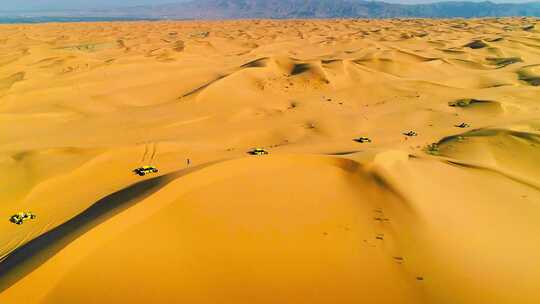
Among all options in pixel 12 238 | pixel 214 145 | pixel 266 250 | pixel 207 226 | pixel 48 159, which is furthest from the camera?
pixel 214 145

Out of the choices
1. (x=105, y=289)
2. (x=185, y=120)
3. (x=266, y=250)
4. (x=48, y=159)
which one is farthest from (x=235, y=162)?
(x=185, y=120)

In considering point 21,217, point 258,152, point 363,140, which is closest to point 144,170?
point 21,217

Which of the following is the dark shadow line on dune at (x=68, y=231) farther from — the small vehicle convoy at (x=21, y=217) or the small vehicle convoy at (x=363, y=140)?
the small vehicle convoy at (x=363, y=140)

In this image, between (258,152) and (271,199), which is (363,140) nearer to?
(258,152)

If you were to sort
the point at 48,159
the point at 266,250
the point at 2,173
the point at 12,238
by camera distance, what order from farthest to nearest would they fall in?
the point at 48,159
the point at 2,173
the point at 12,238
the point at 266,250

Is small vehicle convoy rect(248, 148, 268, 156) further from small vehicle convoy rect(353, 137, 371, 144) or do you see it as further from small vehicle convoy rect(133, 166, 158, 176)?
small vehicle convoy rect(353, 137, 371, 144)

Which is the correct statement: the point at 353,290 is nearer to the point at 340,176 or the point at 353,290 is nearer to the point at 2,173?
the point at 340,176

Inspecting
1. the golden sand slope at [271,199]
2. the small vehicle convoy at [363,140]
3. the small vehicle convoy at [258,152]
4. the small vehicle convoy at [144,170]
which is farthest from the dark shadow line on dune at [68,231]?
the small vehicle convoy at [363,140]
